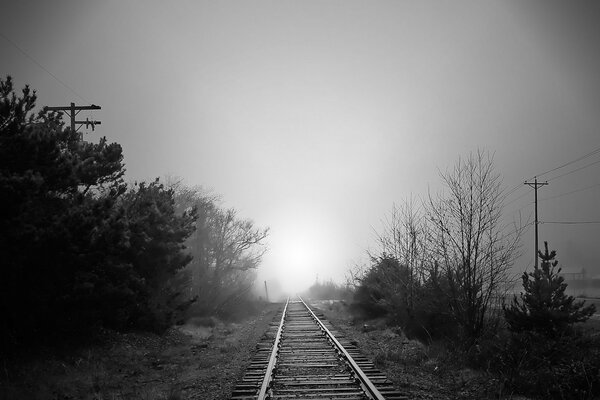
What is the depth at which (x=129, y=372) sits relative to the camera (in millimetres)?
9758

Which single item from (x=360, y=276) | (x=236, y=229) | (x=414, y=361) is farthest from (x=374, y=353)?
(x=236, y=229)

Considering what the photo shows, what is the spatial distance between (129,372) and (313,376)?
16.1 feet

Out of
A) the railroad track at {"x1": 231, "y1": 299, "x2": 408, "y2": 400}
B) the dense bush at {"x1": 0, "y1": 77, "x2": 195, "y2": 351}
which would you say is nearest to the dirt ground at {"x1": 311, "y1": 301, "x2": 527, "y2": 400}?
the railroad track at {"x1": 231, "y1": 299, "x2": 408, "y2": 400}

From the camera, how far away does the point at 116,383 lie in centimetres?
864

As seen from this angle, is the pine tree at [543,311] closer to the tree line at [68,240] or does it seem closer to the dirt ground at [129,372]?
the dirt ground at [129,372]

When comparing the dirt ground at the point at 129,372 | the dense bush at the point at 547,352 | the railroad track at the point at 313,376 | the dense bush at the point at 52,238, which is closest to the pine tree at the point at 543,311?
the dense bush at the point at 547,352

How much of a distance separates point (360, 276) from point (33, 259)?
19.2 metres

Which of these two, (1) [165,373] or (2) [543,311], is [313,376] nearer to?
(1) [165,373]

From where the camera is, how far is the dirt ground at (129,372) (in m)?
7.50

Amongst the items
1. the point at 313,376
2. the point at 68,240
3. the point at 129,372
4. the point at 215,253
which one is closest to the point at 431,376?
the point at 313,376

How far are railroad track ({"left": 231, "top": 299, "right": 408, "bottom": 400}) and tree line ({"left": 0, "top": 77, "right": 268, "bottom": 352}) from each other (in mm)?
4891

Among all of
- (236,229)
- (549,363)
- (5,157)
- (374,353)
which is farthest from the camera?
(236,229)

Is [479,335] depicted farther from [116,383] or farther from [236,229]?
[236,229]

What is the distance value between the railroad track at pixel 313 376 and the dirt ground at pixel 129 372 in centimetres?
49
